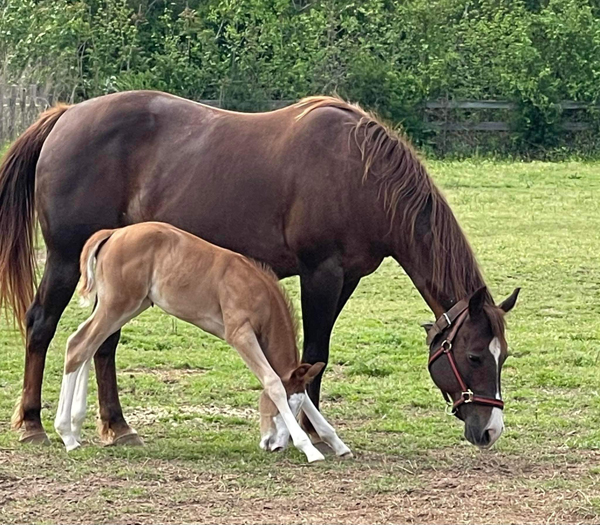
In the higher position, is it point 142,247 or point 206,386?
point 142,247

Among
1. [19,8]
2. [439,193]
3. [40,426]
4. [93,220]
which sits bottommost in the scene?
[19,8]

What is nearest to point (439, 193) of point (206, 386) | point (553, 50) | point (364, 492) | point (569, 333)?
point (364, 492)

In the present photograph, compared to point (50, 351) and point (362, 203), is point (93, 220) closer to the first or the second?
point (362, 203)

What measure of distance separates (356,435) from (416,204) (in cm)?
122

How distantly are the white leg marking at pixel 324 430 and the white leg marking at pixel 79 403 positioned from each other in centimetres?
102

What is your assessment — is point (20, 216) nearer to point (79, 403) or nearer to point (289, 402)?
point (79, 403)

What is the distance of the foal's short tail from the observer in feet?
16.8

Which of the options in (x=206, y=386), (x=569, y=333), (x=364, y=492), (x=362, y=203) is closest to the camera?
(x=364, y=492)

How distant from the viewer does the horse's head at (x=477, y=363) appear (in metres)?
4.86

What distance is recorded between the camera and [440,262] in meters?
5.05

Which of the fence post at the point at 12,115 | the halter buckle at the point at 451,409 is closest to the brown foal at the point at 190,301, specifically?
the halter buckle at the point at 451,409

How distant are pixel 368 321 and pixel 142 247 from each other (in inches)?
135

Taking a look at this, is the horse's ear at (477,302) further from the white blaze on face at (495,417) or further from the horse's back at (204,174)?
the horse's back at (204,174)

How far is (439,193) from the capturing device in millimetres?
5191
